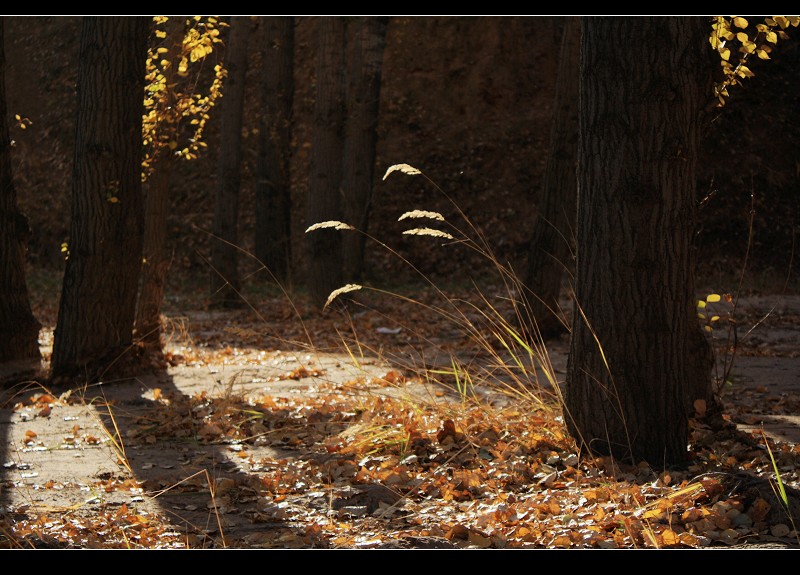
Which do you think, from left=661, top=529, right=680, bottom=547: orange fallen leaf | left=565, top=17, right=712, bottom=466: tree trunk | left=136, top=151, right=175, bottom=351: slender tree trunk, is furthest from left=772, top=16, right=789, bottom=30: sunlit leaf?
left=136, top=151, right=175, bottom=351: slender tree trunk

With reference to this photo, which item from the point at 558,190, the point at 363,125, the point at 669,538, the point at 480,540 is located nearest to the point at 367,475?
the point at 480,540

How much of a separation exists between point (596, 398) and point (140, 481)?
238 cm

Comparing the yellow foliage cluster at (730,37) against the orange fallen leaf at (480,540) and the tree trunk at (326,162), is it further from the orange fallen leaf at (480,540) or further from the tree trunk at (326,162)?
the tree trunk at (326,162)

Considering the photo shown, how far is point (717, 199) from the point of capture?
52.5 feet

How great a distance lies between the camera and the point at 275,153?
16.0 meters

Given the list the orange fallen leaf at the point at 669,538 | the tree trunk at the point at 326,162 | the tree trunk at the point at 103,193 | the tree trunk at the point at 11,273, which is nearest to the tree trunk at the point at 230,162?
the tree trunk at the point at 326,162

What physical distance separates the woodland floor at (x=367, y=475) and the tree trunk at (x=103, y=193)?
579 mm

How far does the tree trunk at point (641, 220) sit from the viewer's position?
425 cm

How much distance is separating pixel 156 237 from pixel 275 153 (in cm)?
716

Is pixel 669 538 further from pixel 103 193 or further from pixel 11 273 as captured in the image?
pixel 11 273

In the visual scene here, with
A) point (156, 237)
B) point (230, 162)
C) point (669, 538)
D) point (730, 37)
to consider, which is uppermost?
point (730, 37)

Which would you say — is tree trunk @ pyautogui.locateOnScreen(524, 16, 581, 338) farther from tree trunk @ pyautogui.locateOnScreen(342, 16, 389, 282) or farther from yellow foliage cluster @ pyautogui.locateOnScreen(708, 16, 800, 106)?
yellow foliage cluster @ pyautogui.locateOnScreen(708, 16, 800, 106)

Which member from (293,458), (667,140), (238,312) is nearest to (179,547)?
(293,458)

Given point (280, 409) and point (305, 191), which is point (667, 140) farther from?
point (305, 191)
